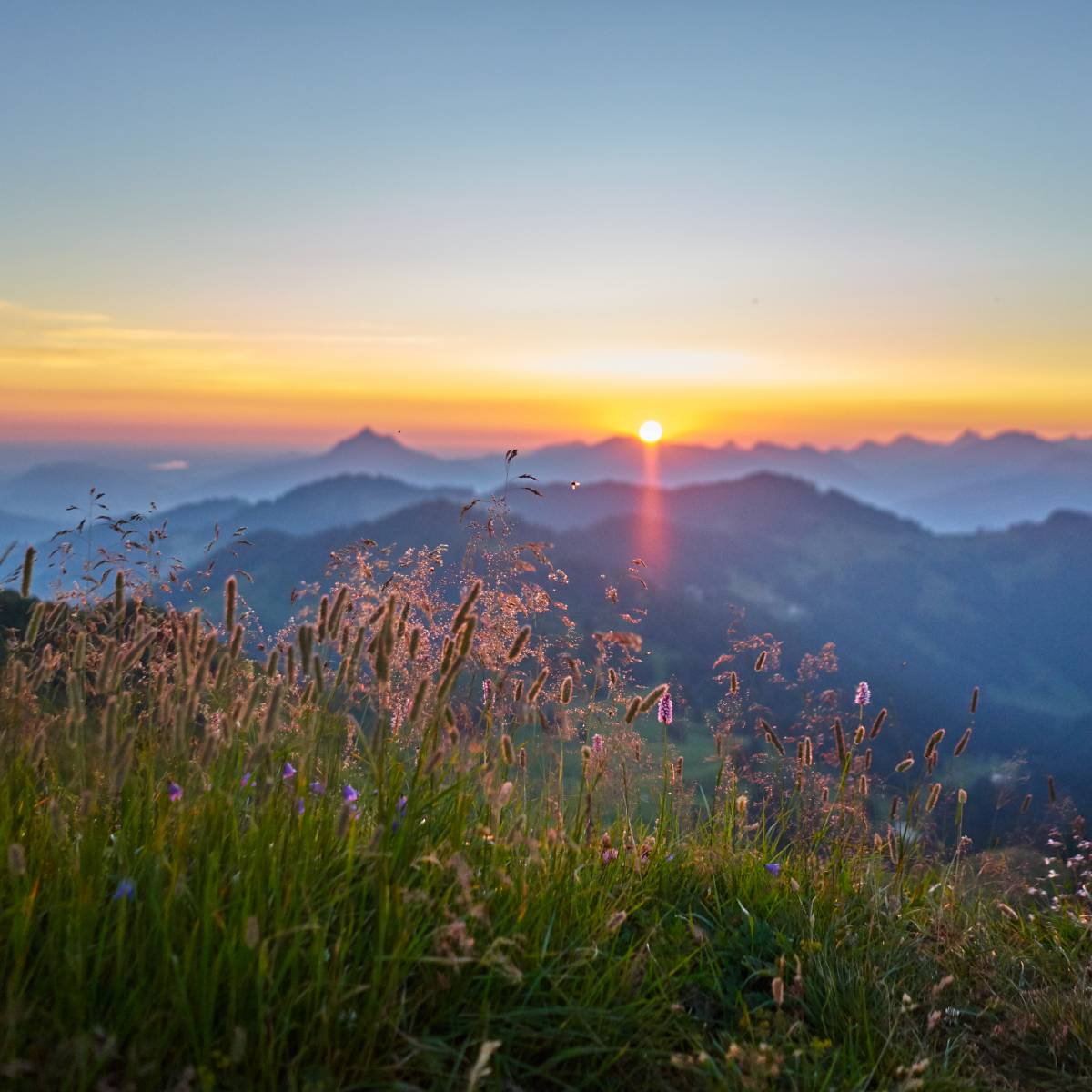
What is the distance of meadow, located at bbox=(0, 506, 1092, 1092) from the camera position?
2.38 m

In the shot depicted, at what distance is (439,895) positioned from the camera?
301 centimetres

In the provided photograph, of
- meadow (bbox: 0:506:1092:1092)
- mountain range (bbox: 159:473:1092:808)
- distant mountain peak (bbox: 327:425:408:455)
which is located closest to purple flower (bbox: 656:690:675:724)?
meadow (bbox: 0:506:1092:1092)

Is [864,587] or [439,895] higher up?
[439,895]

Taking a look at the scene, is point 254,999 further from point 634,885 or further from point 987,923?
point 987,923

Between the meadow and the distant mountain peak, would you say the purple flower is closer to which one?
the meadow

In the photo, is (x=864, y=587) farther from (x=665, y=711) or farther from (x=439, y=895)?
(x=439, y=895)

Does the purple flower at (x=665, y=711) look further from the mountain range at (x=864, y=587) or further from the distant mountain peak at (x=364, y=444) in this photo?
the distant mountain peak at (x=364, y=444)

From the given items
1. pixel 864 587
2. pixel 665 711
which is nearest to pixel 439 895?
pixel 665 711

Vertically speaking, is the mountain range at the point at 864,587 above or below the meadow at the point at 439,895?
below

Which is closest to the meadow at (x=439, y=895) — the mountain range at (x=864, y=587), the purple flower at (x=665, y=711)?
the purple flower at (x=665, y=711)

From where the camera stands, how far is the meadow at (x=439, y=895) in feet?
7.81

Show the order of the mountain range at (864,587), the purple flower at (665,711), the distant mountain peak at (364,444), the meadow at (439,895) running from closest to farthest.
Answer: the meadow at (439,895) → the purple flower at (665,711) → the mountain range at (864,587) → the distant mountain peak at (364,444)

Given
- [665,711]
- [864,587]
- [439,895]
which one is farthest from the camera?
[864,587]

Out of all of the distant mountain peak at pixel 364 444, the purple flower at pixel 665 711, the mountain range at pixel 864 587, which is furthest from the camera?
the distant mountain peak at pixel 364 444
